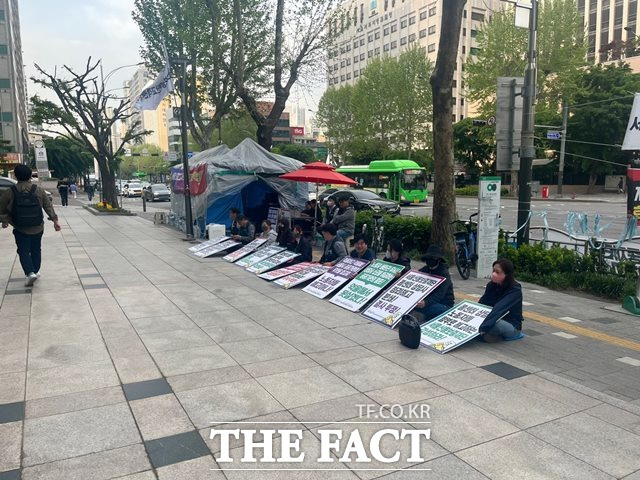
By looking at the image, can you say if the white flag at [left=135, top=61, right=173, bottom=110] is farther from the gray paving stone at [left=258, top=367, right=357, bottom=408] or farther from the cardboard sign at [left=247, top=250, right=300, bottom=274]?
the gray paving stone at [left=258, top=367, right=357, bottom=408]

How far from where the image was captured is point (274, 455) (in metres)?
3.49

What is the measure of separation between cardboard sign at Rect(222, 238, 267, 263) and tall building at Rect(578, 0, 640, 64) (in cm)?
6702

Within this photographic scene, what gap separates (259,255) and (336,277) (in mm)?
2997

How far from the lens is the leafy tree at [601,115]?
39312 millimetres

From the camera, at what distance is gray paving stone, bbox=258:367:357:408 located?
436 centimetres

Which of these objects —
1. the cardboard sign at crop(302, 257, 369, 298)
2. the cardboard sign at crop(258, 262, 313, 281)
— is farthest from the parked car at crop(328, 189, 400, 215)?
the cardboard sign at crop(302, 257, 369, 298)

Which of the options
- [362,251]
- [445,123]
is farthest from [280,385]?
[445,123]

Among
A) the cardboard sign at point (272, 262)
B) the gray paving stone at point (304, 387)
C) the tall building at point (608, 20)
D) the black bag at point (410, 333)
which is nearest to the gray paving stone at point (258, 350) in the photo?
the gray paving stone at point (304, 387)

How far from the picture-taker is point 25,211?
8.17 m

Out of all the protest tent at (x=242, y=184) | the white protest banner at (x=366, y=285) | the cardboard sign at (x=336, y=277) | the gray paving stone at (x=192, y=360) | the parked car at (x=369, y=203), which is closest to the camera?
the gray paving stone at (x=192, y=360)

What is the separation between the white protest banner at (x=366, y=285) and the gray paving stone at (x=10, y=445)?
4467mm

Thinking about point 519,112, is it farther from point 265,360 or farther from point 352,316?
point 265,360

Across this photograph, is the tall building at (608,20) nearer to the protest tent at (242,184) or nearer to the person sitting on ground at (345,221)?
the protest tent at (242,184)

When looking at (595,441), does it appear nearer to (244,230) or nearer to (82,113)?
(244,230)
